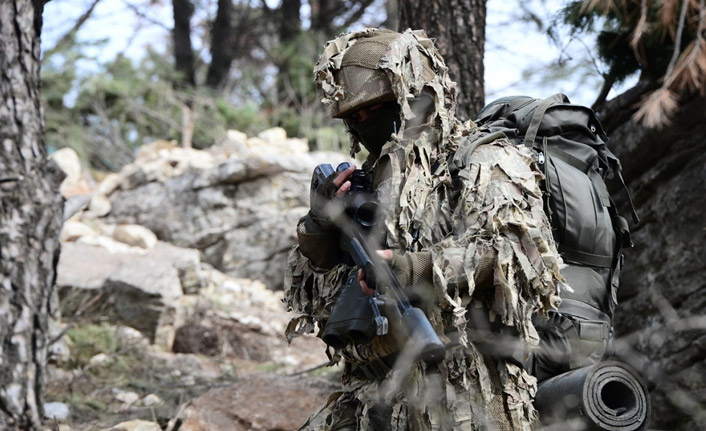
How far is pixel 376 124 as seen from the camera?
2648 millimetres

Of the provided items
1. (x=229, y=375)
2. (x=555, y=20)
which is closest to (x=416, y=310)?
(x=555, y=20)

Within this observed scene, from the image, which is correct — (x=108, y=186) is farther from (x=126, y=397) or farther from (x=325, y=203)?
(x=325, y=203)

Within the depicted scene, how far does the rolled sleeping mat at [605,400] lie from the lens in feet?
7.53

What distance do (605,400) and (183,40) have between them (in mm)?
11953

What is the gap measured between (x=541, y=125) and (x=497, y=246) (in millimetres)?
676

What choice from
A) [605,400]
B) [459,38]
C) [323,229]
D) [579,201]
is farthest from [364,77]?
[459,38]

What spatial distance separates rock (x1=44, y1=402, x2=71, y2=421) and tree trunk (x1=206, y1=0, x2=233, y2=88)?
9.02 metres

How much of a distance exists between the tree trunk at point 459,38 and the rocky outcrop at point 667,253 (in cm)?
93

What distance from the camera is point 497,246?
2287mm

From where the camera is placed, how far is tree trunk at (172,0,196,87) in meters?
13.1

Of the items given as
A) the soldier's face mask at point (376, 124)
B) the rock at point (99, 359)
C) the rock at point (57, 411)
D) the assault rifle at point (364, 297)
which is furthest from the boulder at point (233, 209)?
the assault rifle at point (364, 297)

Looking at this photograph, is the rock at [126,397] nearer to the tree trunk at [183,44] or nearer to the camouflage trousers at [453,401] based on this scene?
the camouflage trousers at [453,401]

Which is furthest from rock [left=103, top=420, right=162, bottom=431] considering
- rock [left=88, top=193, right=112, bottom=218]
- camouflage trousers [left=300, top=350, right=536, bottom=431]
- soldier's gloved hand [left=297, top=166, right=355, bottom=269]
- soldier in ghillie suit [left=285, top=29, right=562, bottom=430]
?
rock [left=88, top=193, right=112, bottom=218]

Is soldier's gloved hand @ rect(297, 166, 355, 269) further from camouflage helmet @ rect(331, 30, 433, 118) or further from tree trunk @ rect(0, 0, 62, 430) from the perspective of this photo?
tree trunk @ rect(0, 0, 62, 430)
